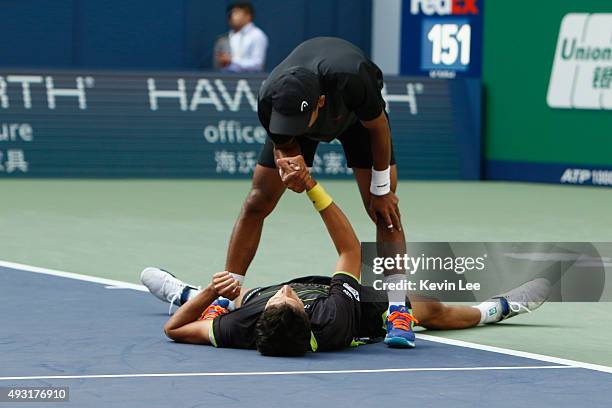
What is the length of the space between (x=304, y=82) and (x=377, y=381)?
1542 mm

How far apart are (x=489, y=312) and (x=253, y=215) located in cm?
150

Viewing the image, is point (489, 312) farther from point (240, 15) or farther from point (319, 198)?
point (240, 15)

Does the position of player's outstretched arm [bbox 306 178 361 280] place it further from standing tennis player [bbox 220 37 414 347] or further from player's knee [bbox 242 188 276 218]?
player's knee [bbox 242 188 276 218]

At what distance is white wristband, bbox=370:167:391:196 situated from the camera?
8250mm

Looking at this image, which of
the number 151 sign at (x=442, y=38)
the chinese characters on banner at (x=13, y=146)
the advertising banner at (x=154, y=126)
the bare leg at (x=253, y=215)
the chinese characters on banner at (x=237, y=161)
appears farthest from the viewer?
the number 151 sign at (x=442, y=38)

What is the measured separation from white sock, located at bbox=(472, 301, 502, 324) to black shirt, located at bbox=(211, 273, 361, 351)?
42.8 inches

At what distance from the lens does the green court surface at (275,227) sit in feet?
30.1

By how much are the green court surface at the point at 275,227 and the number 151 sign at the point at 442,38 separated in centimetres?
260

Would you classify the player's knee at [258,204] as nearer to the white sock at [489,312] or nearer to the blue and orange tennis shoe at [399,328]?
the blue and orange tennis shoe at [399,328]

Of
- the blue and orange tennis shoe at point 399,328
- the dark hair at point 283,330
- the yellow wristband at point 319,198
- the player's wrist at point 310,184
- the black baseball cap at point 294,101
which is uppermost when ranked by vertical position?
the black baseball cap at point 294,101

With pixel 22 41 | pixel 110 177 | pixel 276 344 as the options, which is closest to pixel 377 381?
pixel 276 344

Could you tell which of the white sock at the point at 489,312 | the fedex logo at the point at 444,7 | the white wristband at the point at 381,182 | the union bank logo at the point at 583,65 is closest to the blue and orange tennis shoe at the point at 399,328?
the white wristband at the point at 381,182

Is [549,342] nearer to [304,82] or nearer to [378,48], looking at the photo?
[304,82]

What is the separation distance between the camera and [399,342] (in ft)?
26.1
